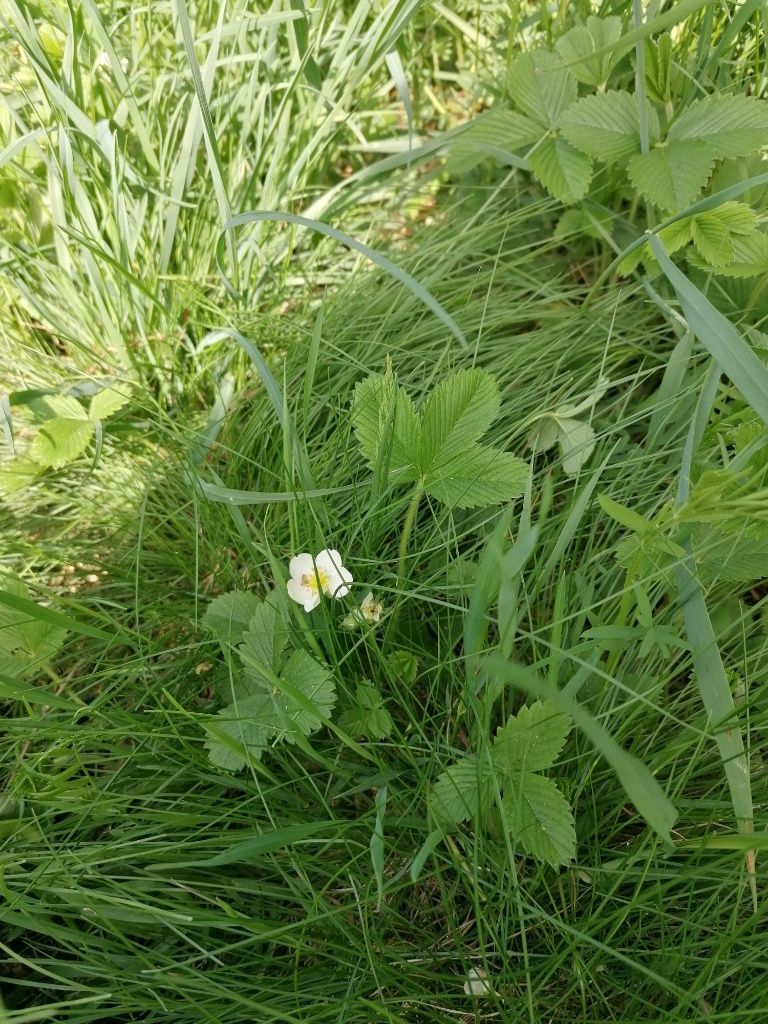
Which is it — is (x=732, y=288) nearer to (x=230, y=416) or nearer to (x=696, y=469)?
(x=696, y=469)

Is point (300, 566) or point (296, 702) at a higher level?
point (300, 566)

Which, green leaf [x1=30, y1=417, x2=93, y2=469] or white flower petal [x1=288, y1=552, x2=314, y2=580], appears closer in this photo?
white flower petal [x1=288, y1=552, x2=314, y2=580]

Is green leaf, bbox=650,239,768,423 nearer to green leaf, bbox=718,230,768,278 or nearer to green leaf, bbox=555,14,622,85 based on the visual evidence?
green leaf, bbox=718,230,768,278

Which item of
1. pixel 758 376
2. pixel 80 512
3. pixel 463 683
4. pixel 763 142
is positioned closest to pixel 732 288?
pixel 763 142

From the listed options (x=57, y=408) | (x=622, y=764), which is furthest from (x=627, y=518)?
(x=57, y=408)

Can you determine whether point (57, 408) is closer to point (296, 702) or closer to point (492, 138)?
point (296, 702)

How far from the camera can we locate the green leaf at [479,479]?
47.8 inches

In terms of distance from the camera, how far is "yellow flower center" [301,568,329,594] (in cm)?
122

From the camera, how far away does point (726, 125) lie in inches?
58.3

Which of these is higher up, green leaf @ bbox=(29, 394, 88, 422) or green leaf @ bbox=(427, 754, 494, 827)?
green leaf @ bbox=(29, 394, 88, 422)

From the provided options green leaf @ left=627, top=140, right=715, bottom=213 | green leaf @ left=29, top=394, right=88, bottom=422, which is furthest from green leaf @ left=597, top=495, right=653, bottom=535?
green leaf @ left=29, top=394, right=88, bottom=422

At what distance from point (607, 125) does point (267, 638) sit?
1208 millimetres

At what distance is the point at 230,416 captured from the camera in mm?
1687

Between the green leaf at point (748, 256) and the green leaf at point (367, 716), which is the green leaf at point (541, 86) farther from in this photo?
the green leaf at point (367, 716)
